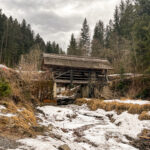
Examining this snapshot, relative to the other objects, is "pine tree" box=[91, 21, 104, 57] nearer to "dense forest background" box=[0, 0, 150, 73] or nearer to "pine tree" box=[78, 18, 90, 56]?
"dense forest background" box=[0, 0, 150, 73]

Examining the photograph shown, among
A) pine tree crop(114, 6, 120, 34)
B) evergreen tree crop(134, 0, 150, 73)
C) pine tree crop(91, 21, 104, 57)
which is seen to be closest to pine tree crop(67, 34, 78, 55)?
pine tree crop(91, 21, 104, 57)

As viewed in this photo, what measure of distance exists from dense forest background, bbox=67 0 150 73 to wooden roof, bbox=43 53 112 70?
294 centimetres

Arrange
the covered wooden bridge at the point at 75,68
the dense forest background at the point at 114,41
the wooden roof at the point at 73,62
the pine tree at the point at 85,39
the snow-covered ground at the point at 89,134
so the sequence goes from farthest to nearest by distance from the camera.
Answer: the pine tree at the point at 85,39, the dense forest background at the point at 114,41, the covered wooden bridge at the point at 75,68, the wooden roof at the point at 73,62, the snow-covered ground at the point at 89,134

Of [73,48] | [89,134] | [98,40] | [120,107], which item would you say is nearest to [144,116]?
[120,107]

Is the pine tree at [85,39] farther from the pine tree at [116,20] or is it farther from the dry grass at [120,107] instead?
the dry grass at [120,107]

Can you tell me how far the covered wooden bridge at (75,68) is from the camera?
15.0 meters

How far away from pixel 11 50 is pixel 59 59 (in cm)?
2392

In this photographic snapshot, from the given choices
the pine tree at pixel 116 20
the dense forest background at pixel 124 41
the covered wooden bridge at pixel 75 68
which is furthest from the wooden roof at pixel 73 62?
the pine tree at pixel 116 20

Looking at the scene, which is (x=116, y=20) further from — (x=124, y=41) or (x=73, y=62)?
(x=73, y=62)

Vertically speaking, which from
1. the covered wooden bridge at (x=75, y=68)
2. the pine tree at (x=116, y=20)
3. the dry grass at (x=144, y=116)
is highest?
the pine tree at (x=116, y=20)

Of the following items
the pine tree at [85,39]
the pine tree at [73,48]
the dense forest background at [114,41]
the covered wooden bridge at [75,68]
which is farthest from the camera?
the pine tree at [85,39]

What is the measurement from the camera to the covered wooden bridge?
15016 millimetres

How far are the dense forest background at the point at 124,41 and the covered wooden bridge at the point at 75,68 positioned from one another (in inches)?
110

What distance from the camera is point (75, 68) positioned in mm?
15984
